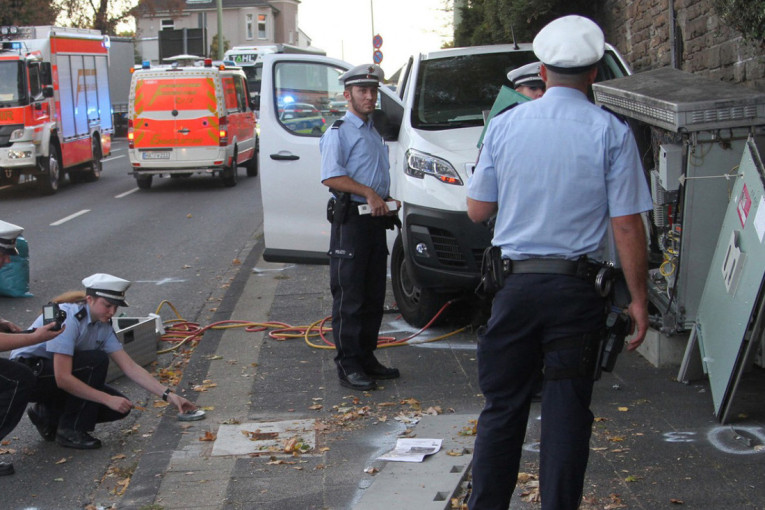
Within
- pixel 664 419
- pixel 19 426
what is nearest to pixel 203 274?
pixel 19 426

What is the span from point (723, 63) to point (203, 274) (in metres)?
6.11

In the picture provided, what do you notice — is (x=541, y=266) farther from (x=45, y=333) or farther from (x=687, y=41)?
(x=687, y=41)

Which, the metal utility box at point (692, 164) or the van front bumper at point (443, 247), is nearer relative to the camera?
the metal utility box at point (692, 164)

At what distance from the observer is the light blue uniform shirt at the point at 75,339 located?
5332 millimetres

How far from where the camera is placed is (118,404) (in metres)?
5.40

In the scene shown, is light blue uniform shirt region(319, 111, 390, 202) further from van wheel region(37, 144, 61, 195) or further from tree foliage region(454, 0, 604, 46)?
van wheel region(37, 144, 61, 195)

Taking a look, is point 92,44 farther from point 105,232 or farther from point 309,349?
point 309,349

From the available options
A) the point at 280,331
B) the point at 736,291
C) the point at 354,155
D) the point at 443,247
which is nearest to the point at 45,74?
the point at 280,331

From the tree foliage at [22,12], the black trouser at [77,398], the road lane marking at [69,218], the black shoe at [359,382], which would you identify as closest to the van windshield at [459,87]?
the black shoe at [359,382]

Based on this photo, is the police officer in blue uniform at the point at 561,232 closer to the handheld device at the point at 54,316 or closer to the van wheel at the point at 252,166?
the handheld device at the point at 54,316

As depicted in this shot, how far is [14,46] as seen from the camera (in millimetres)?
18859

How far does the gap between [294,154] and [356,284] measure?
2617mm

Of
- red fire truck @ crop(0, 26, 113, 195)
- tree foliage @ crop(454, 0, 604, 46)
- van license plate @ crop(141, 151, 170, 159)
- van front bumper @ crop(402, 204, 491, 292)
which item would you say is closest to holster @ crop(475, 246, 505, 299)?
van front bumper @ crop(402, 204, 491, 292)

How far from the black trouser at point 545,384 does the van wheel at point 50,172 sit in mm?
17261
